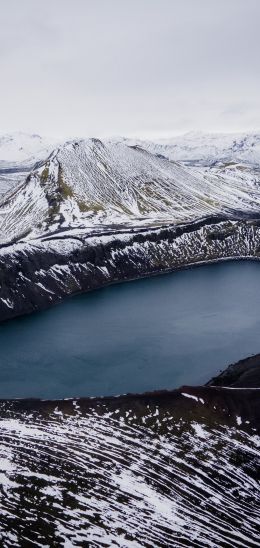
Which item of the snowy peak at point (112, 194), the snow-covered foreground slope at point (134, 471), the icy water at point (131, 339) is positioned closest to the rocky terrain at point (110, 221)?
the snowy peak at point (112, 194)

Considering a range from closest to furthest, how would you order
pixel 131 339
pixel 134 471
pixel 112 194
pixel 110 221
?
pixel 134 471
pixel 131 339
pixel 110 221
pixel 112 194

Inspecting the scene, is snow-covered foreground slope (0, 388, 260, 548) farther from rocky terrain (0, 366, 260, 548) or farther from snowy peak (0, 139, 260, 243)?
snowy peak (0, 139, 260, 243)

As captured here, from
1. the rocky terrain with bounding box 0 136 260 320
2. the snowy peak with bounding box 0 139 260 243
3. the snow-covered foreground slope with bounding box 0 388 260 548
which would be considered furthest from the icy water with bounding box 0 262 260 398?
the snowy peak with bounding box 0 139 260 243

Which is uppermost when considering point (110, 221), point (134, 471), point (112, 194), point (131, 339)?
point (112, 194)

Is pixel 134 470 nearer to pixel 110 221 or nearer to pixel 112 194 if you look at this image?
pixel 110 221

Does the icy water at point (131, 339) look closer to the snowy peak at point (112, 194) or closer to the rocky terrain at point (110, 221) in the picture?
the rocky terrain at point (110, 221)

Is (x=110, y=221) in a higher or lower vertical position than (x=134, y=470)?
higher

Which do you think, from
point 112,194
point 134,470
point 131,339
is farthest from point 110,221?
point 134,470

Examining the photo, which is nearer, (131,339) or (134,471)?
(134,471)

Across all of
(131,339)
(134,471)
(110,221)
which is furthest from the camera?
(110,221)
